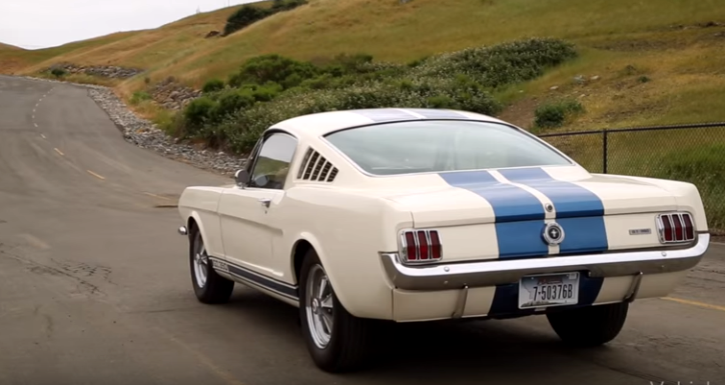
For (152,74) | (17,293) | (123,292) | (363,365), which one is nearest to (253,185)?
(363,365)

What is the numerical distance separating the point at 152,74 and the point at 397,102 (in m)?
38.6

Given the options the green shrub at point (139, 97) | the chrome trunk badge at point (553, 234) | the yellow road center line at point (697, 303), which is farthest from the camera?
the green shrub at point (139, 97)

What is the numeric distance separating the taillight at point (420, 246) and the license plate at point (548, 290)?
1.76ft

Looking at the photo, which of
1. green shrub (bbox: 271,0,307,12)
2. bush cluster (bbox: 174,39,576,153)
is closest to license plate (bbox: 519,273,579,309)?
bush cluster (bbox: 174,39,576,153)

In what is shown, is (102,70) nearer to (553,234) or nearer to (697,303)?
(697,303)

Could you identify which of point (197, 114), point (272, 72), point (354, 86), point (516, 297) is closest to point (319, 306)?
point (516, 297)

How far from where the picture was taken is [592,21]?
5709cm

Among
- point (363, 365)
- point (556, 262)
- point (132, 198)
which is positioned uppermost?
point (556, 262)

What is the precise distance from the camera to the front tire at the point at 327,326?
6.16 metres

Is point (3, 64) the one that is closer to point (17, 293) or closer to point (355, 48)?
point (355, 48)

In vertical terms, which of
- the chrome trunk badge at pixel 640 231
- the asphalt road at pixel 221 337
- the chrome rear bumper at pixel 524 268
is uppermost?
the chrome trunk badge at pixel 640 231

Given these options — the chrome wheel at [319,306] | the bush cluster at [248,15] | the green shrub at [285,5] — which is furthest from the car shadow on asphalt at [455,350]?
the green shrub at [285,5]

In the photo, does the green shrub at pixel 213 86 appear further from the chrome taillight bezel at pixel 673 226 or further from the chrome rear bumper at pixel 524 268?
the chrome rear bumper at pixel 524 268

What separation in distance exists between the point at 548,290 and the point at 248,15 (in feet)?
306
